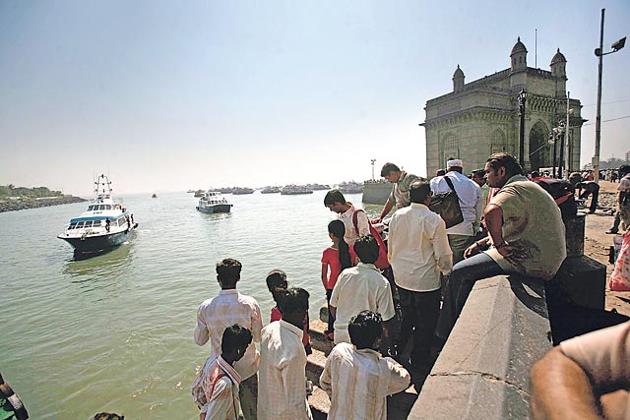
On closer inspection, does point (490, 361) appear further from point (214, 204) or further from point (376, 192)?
point (214, 204)

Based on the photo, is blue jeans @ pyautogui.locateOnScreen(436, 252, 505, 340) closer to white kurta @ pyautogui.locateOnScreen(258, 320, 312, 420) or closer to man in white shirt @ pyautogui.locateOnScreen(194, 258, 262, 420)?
white kurta @ pyautogui.locateOnScreen(258, 320, 312, 420)

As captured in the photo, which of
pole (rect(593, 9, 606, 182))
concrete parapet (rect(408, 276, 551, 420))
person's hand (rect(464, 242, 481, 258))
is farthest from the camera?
pole (rect(593, 9, 606, 182))

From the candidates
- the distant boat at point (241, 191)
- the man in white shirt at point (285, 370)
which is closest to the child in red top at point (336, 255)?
the man in white shirt at point (285, 370)

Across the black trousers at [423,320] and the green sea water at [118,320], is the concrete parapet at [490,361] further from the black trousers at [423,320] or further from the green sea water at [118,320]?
the green sea water at [118,320]

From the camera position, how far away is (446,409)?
1.31 m

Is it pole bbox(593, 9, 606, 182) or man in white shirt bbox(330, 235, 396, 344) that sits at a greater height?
A: pole bbox(593, 9, 606, 182)

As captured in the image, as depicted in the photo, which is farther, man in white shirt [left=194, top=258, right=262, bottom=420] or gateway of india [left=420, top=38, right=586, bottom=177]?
gateway of india [left=420, top=38, right=586, bottom=177]

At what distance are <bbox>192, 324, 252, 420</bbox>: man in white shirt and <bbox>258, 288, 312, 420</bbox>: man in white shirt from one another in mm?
213

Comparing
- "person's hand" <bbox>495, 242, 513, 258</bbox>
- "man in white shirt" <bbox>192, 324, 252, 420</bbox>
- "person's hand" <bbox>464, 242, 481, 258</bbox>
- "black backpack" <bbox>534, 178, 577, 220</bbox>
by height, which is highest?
"black backpack" <bbox>534, 178, 577, 220</bbox>

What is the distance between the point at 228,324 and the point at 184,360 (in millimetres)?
5404

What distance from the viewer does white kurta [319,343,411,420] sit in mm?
2186

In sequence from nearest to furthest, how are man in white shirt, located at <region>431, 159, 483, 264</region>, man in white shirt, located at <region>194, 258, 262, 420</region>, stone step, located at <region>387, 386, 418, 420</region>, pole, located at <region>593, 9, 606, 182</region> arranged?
stone step, located at <region>387, 386, 418, 420</region>
man in white shirt, located at <region>194, 258, 262, 420</region>
man in white shirt, located at <region>431, 159, 483, 264</region>
pole, located at <region>593, 9, 606, 182</region>

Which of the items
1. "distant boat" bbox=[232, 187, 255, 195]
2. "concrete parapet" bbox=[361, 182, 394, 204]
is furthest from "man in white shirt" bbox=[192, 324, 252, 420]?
"distant boat" bbox=[232, 187, 255, 195]

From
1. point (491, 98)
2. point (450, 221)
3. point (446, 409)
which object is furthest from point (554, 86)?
point (446, 409)
